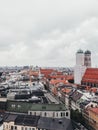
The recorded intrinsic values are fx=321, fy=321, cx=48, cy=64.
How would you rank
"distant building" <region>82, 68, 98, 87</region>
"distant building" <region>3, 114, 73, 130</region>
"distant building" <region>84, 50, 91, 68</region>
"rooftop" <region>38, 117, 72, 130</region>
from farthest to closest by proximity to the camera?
"distant building" <region>84, 50, 91, 68</region>, "distant building" <region>82, 68, 98, 87</region>, "distant building" <region>3, 114, 73, 130</region>, "rooftop" <region>38, 117, 72, 130</region>

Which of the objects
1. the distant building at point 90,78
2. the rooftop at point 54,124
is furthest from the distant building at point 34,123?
the distant building at point 90,78

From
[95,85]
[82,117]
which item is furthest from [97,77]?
[82,117]

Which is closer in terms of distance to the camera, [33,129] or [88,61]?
[33,129]

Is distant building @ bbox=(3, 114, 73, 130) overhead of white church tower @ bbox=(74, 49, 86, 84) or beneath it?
beneath

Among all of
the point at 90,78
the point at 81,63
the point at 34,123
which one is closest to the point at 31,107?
the point at 34,123

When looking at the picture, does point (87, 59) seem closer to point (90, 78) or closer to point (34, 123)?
point (90, 78)

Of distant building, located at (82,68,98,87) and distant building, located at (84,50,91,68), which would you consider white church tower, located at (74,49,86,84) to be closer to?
distant building, located at (84,50,91,68)

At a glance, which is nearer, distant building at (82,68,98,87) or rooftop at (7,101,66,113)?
rooftop at (7,101,66,113)

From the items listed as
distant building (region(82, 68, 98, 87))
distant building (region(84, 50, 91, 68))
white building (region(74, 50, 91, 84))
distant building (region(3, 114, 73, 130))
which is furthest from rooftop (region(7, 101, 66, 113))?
distant building (region(84, 50, 91, 68))

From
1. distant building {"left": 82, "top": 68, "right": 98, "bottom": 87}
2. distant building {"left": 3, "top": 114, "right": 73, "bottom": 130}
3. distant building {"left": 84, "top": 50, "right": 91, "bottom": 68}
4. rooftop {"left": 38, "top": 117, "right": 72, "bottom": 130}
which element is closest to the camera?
rooftop {"left": 38, "top": 117, "right": 72, "bottom": 130}

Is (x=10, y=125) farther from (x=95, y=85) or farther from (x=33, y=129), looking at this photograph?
(x=95, y=85)

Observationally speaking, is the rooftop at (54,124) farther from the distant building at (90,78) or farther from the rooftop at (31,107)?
the distant building at (90,78)
